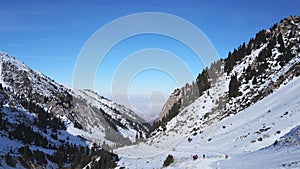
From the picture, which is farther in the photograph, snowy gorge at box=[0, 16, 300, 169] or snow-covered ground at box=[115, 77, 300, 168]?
snowy gorge at box=[0, 16, 300, 169]

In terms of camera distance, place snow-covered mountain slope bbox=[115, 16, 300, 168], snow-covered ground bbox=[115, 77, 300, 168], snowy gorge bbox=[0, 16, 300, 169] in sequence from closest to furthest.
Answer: snow-covered ground bbox=[115, 77, 300, 168], snowy gorge bbox=[0, 16, 300, 169], snow-covered mountain slope bbox=[115, 16, 300, 168]

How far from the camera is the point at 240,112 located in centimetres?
4816

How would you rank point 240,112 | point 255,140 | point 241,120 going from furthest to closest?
point 240,112, point 241,120, point 255,140

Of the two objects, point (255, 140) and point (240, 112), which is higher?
point (240, 112)

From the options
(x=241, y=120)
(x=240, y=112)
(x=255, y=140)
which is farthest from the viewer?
(x=240, y=112)

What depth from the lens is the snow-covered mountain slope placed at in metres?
28.3

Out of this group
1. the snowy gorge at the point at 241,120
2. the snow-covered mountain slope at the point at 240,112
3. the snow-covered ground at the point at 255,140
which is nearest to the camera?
the snow-covered ground at the point at 255,140

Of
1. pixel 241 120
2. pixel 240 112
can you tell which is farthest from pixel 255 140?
pixel 240 112

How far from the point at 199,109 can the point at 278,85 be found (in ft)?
84.7

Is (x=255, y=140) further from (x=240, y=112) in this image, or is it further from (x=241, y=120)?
(x=240, y=112)

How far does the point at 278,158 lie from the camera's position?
18141 mm

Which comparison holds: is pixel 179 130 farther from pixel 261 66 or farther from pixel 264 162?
pixel 264 162

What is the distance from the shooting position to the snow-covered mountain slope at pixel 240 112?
2831 cm

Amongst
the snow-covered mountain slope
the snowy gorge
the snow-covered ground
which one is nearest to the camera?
the snow-covered ground
